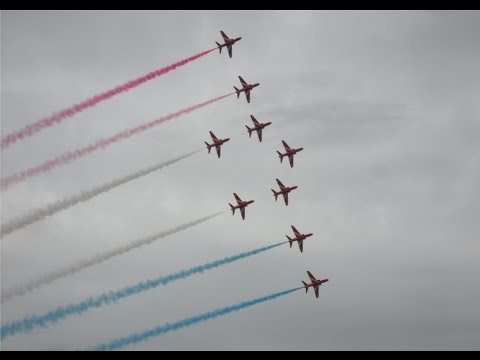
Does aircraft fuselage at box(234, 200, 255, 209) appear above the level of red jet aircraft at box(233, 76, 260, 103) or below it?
below

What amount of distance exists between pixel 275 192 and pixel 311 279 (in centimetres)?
1821

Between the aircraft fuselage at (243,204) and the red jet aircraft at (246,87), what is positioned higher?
the red jet aircraft at (246,87)
